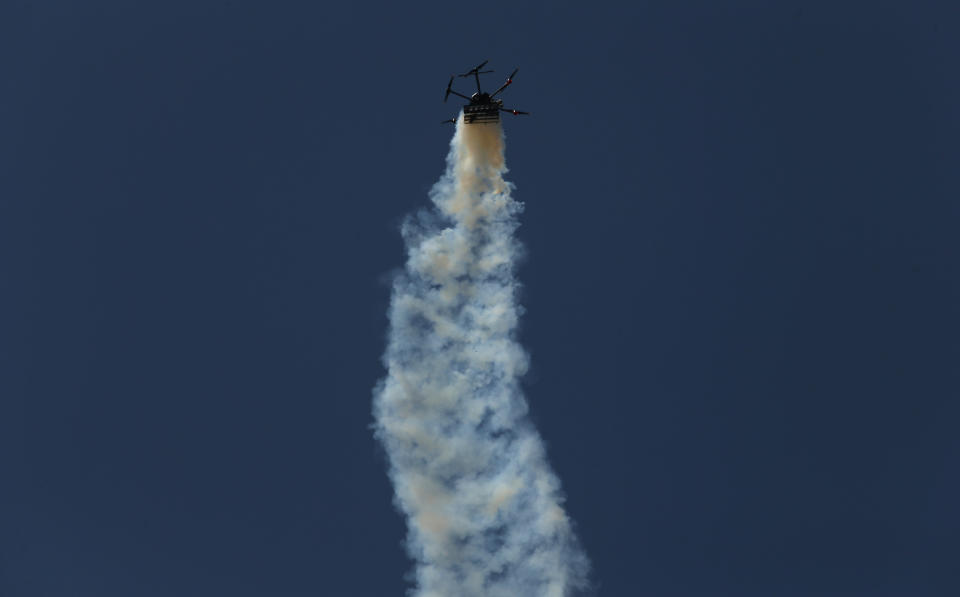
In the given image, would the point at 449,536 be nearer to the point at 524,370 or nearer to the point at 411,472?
the point at 411,472

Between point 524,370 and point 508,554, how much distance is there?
41.8 ft

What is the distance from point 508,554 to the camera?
101812mm

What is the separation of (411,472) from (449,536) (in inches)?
202

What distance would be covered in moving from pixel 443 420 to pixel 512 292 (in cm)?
1020

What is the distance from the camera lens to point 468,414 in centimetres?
10275

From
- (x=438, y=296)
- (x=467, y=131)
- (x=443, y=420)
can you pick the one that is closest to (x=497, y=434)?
(x=443, y=420)

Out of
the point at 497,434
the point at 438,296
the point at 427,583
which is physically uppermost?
the point at 438,296

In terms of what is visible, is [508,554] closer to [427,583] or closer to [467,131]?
[427,583]

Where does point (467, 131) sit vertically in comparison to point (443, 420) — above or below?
above

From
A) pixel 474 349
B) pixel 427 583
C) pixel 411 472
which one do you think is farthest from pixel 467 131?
pixel 427 583

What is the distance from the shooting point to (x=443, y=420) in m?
102

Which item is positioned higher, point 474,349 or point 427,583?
point 474,349

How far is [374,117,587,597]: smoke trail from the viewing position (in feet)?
334

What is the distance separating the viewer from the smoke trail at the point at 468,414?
10169cm
